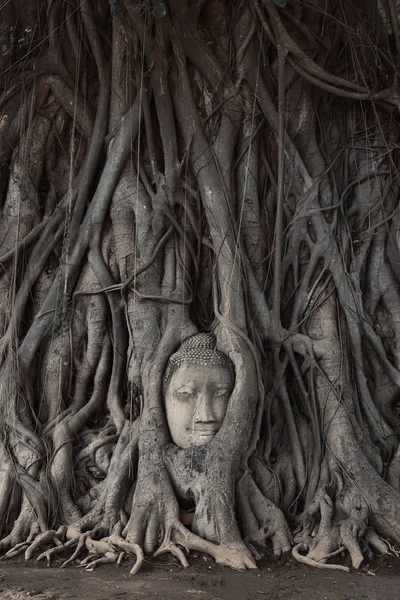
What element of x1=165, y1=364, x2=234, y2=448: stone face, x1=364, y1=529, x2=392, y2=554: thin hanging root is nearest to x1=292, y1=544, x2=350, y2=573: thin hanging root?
x1=364, y1=529, x2=392, y2=554: thin hanging root

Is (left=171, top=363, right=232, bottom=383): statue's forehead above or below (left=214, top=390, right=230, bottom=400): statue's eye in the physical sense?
above

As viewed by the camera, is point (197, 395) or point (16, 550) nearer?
point (16, 550)

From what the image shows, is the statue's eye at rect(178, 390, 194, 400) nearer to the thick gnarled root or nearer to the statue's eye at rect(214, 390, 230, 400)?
the statue's eye at rect(214, 390, 230, 400)

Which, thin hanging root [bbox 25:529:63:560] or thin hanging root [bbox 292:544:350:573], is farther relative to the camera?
thin hanging root [bbox 25:529:63:560]

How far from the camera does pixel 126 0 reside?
3.84 m

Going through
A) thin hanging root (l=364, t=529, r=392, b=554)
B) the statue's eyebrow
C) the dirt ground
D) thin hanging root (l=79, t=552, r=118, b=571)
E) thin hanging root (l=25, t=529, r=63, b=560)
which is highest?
the statue's eyebrow

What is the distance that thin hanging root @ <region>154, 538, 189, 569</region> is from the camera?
2.91m

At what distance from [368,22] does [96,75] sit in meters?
1.78

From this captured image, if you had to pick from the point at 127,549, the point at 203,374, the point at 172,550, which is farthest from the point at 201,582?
the point at 203,374

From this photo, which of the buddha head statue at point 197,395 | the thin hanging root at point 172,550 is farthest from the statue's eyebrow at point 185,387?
the thin hanging root at point 172,550

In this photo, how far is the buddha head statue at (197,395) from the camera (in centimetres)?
336

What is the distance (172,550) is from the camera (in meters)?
2.98

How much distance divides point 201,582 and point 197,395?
931 mm

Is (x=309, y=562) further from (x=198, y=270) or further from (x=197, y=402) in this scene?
(x=198, y=270)
